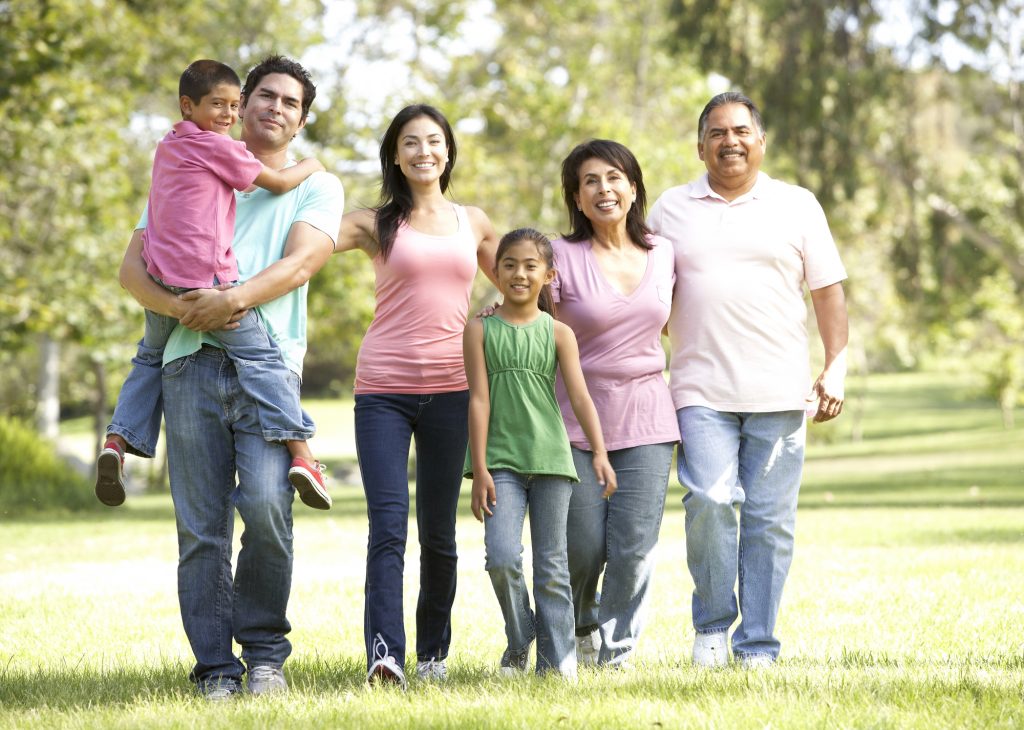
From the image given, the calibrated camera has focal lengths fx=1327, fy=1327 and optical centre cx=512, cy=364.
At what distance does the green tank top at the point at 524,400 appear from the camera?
5.09 metres

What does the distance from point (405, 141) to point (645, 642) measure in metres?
2.72

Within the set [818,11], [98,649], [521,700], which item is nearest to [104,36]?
[818,11]

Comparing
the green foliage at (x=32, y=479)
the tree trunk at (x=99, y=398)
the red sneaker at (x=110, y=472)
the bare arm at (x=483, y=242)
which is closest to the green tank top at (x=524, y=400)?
the bare arm at (x=483, y=242)

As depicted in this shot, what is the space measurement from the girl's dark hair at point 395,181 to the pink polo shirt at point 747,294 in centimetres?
109

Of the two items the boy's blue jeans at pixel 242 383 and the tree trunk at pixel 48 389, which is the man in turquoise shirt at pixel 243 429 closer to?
the boy's blue jeans at pixel 242 383

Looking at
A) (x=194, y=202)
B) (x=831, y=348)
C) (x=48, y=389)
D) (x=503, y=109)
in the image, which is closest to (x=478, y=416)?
(x=194, y=202)

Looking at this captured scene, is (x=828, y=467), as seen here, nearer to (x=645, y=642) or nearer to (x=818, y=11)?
(x=818, y=11)

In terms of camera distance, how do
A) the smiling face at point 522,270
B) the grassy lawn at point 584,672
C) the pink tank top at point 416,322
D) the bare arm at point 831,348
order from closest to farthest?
the grassy lawn at point 584,672 < the smiling face at point 522,270 < the pink tank top at point 416,322 < the bare arm at point 831,348

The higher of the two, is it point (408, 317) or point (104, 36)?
point (104, 36)

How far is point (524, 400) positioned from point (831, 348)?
4.82 ft

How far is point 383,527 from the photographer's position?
5.21m

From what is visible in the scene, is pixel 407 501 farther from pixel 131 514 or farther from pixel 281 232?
pixel 131 514

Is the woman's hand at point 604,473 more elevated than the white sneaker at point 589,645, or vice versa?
the woman's hand at point 604,473

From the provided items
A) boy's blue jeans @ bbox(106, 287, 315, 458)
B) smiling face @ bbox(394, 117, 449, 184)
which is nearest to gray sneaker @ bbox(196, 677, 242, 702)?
boy's blue jeans @ bbox(106, 287, 315, 458)
